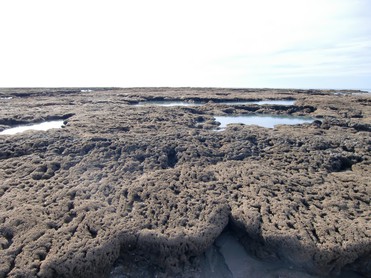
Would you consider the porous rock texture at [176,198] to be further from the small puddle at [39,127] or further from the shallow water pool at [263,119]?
the shallow water pool at [263,119]

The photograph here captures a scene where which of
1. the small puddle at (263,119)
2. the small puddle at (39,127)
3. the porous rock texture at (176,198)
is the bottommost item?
the porous rock texture at (176,198)

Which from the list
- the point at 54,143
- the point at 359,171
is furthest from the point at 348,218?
the point at 54,143

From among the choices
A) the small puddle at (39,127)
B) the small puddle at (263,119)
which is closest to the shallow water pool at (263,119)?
the small puddle at (263,119)

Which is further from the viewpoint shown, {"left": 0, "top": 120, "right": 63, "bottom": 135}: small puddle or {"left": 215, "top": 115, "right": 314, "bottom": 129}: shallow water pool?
{"left": 215, "top": 115, "right": 314, "bottom": 129}: shallow water pool

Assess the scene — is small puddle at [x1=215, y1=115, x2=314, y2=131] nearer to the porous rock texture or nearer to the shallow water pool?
the shallow water pool

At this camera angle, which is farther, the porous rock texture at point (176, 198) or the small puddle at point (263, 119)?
the small puddle at point (263, 119)

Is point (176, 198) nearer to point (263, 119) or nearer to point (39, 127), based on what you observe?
point (39, 127)

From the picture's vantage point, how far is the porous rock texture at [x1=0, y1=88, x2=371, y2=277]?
8.30 m

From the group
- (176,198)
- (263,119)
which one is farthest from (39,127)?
(263,119)

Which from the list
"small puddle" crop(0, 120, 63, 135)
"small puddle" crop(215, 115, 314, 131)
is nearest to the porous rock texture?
"small puddle" crop(0, 120, 63, 135)

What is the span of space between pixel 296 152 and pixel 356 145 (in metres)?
3.21

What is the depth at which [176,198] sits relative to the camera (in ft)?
33.6

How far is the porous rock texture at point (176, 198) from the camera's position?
830 centimetres

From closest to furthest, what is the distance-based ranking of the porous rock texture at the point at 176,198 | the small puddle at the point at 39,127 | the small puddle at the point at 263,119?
the porous rock texture at the point at 176,198 → the small puddle at the point at 39,127 → the small puddle at the point at 263,119
